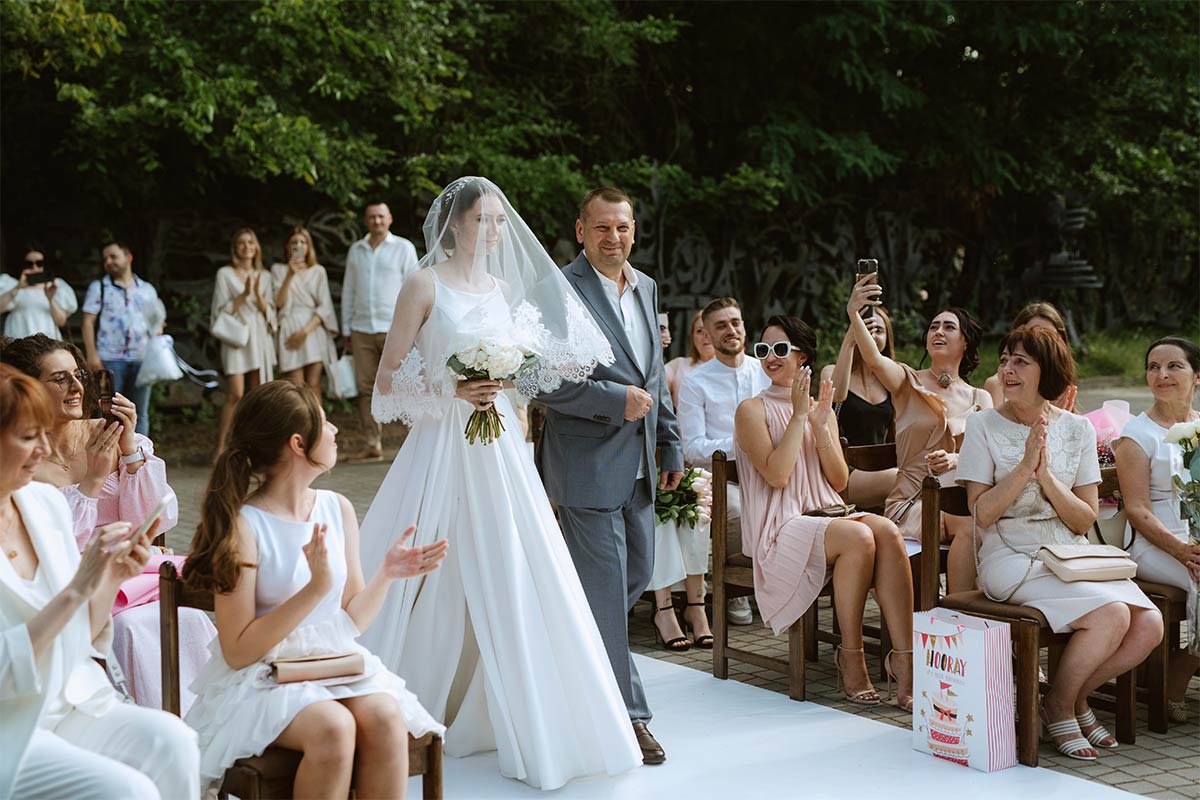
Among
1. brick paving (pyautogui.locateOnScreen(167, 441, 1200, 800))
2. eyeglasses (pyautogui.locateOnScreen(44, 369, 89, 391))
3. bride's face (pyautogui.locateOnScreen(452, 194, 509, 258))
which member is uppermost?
bride's face (pyautogui.locateOnScreen(452, 194, 509, 258))

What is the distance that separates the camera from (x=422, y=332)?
4.94 m

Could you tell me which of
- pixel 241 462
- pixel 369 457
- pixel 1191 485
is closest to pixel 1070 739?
pixel 1191 485

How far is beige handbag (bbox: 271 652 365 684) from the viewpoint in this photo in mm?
3500

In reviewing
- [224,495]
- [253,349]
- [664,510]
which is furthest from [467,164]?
[224,495]

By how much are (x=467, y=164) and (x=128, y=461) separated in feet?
38.2

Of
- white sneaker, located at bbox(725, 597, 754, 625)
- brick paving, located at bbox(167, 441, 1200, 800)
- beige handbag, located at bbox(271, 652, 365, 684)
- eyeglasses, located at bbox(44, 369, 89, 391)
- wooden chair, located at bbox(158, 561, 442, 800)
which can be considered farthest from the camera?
white sneaker, located at bbox(725, 597, 754, 625)

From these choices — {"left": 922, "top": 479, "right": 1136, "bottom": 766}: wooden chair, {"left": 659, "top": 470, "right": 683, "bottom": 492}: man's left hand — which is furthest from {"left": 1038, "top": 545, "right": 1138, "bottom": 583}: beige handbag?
{"left": 659, "top": 470, "right": 683, "bottom": 492}: man's left hand

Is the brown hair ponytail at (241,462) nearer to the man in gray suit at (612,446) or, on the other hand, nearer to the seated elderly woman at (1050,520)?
the man in gray suit at (612,446)

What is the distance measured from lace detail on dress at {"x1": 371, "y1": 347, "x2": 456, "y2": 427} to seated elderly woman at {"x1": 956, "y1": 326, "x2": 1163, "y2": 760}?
211cm

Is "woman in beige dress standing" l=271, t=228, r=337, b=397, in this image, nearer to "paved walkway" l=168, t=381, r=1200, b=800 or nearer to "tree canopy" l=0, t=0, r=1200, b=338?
Result: "tree canopy" l=0, t=0, r=1200, b=338

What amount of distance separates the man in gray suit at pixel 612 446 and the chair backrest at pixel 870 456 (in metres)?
1.45

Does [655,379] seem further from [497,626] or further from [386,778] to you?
[386,778]

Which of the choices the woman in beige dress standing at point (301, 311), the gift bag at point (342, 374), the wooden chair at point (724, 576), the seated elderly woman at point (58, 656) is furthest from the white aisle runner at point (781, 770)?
the gift bag at point (342, 374)

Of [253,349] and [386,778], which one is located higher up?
[253,349]
